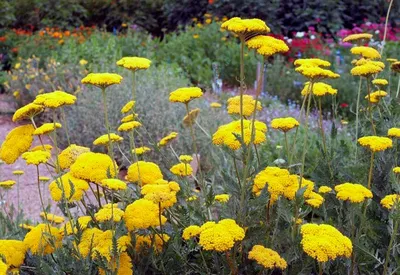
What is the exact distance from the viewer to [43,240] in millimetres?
2002

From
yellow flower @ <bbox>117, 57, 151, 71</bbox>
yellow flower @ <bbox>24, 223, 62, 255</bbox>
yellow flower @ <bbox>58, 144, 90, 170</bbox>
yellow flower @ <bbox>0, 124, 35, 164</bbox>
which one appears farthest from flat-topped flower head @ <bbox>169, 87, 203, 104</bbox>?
yellow flower @ <bbox>24, 223, 62, 255</bbox>

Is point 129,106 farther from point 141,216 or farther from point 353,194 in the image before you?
point 353,194

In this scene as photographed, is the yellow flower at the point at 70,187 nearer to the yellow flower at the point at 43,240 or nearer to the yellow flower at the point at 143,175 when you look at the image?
the yellow flower at the point at 43,240

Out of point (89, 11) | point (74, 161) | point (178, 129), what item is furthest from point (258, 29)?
point (89, 11)

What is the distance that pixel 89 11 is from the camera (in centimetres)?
1210

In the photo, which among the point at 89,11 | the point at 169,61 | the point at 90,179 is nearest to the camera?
the point at 90,179

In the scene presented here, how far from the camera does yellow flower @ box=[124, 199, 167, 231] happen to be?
5.96ft

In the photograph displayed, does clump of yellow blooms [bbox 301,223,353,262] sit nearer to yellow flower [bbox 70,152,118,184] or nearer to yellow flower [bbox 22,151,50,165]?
yellow flower [bbox 70,152,118,184]

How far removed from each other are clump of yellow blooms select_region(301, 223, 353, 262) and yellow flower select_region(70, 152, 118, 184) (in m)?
0.62

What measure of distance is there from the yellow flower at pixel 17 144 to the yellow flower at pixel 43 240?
0.81 ft

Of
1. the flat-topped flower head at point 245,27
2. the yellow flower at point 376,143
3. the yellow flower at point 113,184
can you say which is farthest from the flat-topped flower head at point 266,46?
the yellow flower at point 113,184

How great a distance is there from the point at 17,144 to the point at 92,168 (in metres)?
0.31

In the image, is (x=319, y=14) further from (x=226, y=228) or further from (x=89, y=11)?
(x=226, y=228)

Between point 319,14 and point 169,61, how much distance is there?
2.71 metres
